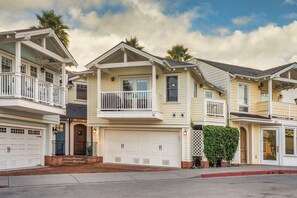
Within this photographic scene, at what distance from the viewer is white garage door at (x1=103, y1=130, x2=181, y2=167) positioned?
2238 centimetres

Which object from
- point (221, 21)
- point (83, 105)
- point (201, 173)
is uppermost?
point (221, 21)

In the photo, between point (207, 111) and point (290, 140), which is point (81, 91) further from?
point (290, 140)

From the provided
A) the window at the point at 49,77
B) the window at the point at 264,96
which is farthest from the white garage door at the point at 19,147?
the window at the point at 264,96

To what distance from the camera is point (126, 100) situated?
2184 cm

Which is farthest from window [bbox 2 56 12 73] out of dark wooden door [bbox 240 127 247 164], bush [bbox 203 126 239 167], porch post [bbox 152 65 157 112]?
dark wooden door [bbox 240 127 247 164]

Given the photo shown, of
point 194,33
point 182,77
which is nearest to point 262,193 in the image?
point 182,77

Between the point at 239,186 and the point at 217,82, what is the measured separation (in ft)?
43.0

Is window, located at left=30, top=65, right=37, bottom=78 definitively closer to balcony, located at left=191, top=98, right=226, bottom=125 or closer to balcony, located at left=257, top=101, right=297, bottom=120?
balcony, located at left=191, top=98, right=226, bottom=125

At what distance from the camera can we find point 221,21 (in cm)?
2483

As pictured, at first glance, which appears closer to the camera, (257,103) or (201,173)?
(201,173)

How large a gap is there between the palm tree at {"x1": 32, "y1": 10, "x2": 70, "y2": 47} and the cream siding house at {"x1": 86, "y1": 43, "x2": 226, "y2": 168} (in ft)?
45.3

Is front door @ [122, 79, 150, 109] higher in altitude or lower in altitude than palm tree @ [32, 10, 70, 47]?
lower

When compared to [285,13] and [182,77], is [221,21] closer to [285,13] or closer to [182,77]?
[285,13]

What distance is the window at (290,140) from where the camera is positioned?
82.9ft
